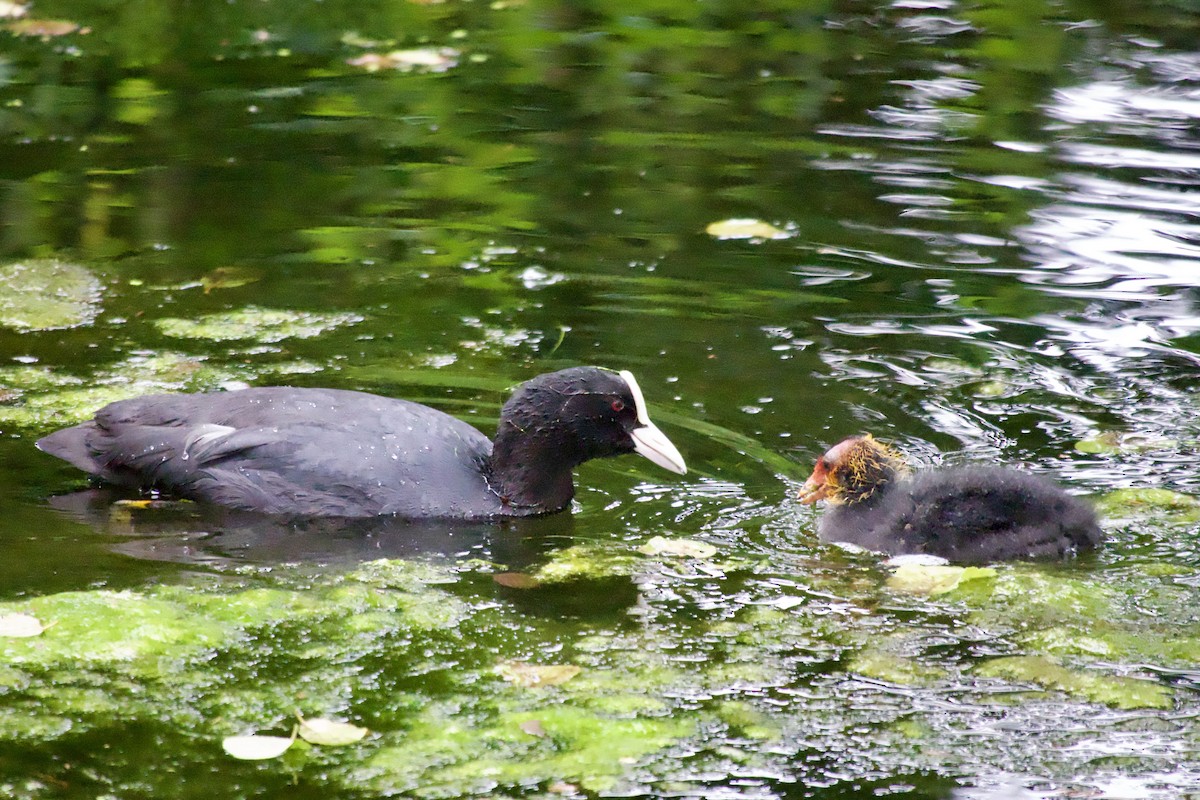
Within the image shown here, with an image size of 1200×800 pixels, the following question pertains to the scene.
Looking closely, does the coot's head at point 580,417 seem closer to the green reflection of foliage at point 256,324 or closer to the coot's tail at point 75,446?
the coot's tail at point 75,446

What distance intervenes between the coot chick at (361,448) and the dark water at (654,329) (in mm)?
149

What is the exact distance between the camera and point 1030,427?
6.48 meters

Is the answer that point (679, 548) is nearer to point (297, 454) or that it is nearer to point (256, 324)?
point (297, 454)

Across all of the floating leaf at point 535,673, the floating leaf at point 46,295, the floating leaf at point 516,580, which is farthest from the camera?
the floating leaf at point 46,295

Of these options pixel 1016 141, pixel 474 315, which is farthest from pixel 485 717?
pixel 1016 141

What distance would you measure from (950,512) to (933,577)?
1.05 ft

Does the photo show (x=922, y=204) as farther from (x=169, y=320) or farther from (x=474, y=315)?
(x=169, y=320)

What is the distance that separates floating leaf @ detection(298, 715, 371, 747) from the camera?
4.02m

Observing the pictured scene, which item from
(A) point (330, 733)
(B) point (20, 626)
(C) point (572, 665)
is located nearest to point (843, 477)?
(C) point (572, 665)

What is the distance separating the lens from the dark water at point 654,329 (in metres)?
4.15


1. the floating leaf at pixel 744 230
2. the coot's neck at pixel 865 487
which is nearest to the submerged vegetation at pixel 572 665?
the coot's neck at pixel 865 487

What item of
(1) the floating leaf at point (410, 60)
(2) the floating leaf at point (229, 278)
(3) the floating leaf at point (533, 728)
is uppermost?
(1) the floating leaf at point (410, 60)

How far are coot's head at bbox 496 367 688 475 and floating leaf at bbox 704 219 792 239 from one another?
3.12 meters

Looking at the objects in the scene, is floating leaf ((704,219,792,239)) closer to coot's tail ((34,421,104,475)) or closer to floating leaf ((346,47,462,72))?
coot's tail ((34,421,104,475))
